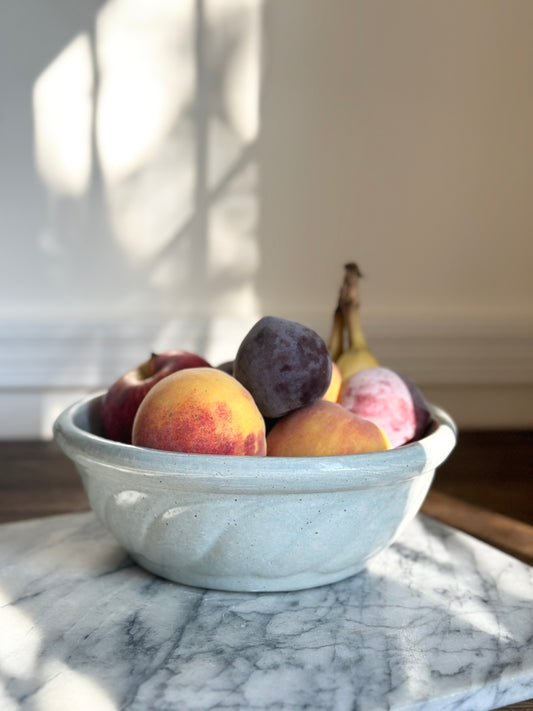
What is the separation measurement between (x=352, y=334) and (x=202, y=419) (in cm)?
27

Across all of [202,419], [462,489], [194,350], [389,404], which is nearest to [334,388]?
[389,404]

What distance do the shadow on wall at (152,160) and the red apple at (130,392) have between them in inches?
26.0

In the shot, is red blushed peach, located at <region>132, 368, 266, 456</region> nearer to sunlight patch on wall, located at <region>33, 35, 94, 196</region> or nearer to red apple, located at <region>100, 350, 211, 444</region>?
red apple, located at <region>100, 350, 211, 444</region>

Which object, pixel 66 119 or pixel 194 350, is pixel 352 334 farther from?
pixel 66 119

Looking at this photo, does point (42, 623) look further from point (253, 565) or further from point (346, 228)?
point (346, 228)

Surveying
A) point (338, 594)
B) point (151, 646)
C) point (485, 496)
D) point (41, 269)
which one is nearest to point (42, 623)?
point (151, 646)

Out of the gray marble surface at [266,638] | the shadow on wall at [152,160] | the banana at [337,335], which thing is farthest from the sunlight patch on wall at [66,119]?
the gray marble surface at [266,638]

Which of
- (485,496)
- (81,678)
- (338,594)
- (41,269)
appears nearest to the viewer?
(81,678)

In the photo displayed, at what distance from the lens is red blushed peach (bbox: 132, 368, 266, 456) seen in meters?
0.47

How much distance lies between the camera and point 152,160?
122cm

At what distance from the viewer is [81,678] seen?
1.33 feet

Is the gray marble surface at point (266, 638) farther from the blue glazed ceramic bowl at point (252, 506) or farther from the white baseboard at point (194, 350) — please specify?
the white baseboard at point (194, 350)

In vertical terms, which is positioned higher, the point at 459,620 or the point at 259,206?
the point at 259,206

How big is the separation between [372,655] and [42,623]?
203 millimetres
